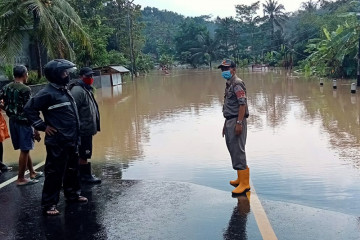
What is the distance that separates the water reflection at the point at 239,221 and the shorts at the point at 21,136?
3.05 meters

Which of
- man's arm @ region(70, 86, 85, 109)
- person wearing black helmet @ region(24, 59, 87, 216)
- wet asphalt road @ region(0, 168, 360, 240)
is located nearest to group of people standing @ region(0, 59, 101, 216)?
person wearing black helmet @ region(24, 59, 87, 216)

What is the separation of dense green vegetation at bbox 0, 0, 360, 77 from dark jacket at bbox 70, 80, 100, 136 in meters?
13.4

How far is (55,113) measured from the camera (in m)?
4.68

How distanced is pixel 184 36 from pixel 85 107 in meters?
82.1

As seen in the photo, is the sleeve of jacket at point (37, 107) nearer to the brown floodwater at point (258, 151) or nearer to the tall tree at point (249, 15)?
the brown floodwater at point (258, 151)

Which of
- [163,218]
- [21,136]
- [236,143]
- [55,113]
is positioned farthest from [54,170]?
[236,143]

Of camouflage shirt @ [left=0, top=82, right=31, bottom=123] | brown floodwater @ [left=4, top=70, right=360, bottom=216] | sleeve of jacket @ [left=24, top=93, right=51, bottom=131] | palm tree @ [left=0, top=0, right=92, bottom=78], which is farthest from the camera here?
palm tree @ [left=0, top=0, right=92, bottom=78]

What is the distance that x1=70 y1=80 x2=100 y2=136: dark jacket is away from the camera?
5766mm

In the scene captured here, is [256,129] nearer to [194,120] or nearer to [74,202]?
[194,120]

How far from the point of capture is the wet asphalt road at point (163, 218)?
412 cm

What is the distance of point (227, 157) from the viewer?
837 cm

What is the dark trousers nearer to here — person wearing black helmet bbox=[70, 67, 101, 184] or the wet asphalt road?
the wet asphalt road

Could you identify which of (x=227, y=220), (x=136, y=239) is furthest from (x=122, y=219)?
(x=227, y=220)

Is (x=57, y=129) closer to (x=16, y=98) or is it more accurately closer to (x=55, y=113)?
(x=55, y=113)
